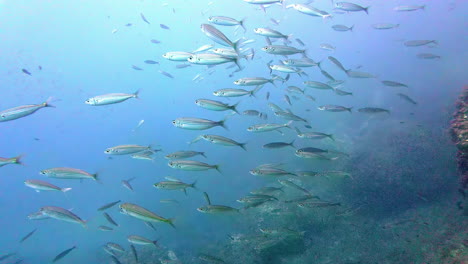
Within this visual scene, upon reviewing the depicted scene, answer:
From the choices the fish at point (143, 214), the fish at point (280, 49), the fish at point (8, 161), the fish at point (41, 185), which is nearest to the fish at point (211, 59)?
the fish at point (280, 49)

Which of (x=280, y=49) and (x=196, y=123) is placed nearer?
(x=196, y=123)

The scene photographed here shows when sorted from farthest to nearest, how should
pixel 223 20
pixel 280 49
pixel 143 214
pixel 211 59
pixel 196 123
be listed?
pixel 280 49, pixel 223 20, pixel 196 123, pixel 211 59, pixel 143 214

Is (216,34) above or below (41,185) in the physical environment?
above

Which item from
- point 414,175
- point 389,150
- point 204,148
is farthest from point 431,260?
point 204,148

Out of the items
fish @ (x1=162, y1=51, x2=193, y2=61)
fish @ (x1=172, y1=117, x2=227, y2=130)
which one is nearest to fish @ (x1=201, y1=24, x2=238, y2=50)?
fish @ (x1=162, y1=51, x2=193, y2=61)

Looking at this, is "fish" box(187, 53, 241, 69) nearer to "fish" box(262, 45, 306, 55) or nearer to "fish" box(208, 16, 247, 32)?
"fish" box(208, 16, 247, 32)

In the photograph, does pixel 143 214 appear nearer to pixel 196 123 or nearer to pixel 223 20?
pixel 196 123

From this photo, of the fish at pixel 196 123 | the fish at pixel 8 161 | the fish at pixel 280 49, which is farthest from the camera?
the fish at pixel 280 49

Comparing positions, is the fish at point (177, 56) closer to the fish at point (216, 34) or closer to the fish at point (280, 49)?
the fish at point (216, 34)

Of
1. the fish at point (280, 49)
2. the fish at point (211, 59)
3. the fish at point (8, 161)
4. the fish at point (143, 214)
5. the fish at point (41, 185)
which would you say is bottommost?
the fish at point (41, 185)

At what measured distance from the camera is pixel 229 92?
666cm

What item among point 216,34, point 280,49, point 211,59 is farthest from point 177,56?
point 280,49

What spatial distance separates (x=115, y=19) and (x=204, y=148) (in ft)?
304

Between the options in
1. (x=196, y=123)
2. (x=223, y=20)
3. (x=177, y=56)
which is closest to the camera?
(x=196, y=123)
